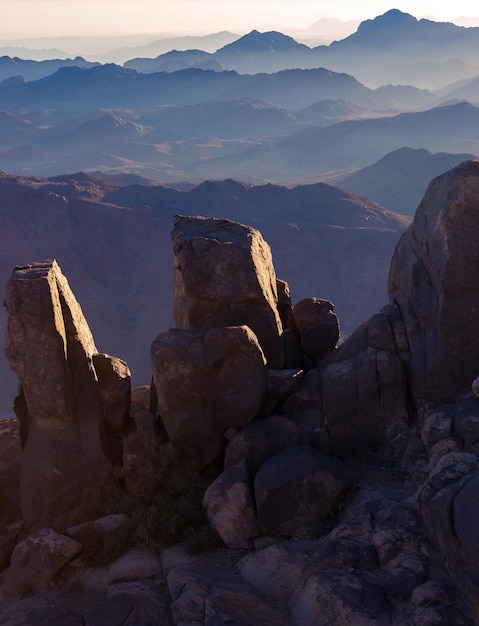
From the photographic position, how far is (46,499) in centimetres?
1392

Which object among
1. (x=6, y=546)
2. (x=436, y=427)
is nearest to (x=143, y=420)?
(x=6, y=546)

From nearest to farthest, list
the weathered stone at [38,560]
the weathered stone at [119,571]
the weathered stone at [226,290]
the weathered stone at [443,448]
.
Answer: the weathered stone at [443,448] → the weathered stone at [119,571] → the weathered stone at [38,560] → the weathered stone at [226,290]

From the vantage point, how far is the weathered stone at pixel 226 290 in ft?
50.8

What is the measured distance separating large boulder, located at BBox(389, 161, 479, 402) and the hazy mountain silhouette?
323 ft

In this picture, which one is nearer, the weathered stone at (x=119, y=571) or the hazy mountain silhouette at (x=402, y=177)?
the weathered stone at (x=119, y=571)

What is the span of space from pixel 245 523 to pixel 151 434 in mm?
3029

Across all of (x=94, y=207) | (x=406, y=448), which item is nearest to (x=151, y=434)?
(x=406, y=448)

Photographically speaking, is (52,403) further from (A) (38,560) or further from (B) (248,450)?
(B) (248,450)

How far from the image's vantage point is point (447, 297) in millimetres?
13711

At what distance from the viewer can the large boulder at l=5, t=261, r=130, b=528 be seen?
13.9 meters

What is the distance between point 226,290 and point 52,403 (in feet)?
13.7

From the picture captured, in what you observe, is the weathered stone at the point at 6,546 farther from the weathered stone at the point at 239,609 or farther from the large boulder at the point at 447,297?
the large boulder at the point at 447,297

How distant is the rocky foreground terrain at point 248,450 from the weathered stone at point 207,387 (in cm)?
4

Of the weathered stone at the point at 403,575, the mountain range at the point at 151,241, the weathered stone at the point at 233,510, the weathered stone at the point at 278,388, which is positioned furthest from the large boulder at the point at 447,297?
the mountain range at the point at 151,241
